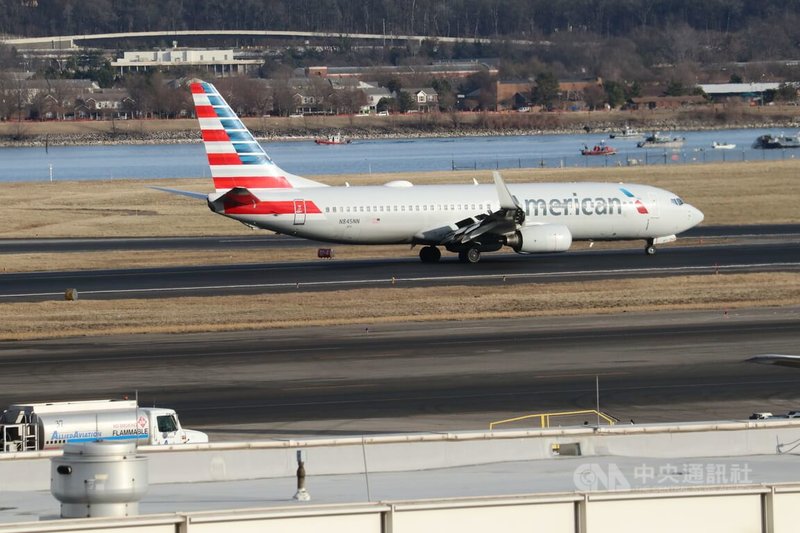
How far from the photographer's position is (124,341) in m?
50.6

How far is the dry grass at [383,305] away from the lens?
53969 mm

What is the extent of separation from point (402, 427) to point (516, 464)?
12945 millimetres

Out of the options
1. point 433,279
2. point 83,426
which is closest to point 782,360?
point 83,426

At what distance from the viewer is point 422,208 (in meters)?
70.0

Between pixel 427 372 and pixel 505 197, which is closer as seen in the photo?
pixel 427 372

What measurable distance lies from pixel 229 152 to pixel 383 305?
14.7 m

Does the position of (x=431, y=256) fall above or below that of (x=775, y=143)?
below

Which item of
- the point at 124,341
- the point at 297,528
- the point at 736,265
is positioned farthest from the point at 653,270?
the point at 297,528

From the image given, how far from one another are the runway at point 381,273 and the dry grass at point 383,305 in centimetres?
286

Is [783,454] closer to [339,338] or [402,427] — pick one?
[402,427]

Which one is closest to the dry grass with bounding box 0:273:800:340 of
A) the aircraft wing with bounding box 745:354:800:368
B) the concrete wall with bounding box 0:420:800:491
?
the aircraft wing with bounding box 745:354:800:368

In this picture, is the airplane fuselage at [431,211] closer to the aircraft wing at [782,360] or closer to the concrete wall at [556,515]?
the aircraft wing at [782,360]

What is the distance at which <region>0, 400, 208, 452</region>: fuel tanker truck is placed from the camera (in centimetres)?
2988

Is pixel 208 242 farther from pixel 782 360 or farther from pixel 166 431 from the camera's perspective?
pixel 782 360
